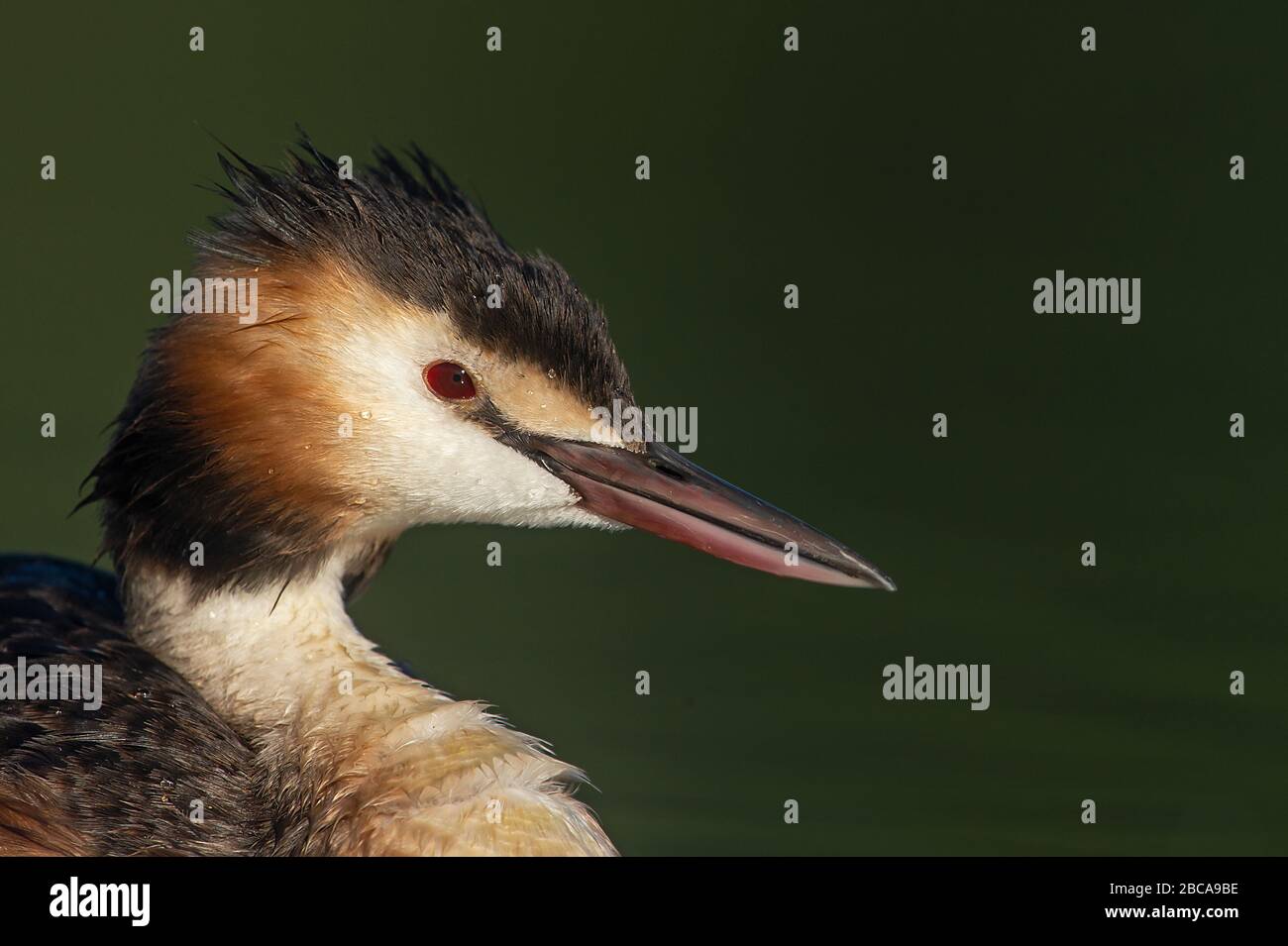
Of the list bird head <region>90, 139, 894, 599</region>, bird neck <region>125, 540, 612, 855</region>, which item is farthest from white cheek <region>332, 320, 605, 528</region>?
bird neck <region>125, 540, 612, 855</region>

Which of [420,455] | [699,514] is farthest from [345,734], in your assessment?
[699,514]

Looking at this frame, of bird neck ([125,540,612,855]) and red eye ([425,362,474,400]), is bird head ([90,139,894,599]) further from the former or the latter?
bird neck ([125,540,612,855])

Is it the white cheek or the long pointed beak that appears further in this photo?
the long pointed beak

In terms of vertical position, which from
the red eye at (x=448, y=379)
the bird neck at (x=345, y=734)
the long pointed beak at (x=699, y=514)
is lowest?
the bird neck at (x=345, y=734)

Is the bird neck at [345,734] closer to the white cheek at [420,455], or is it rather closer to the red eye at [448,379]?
the white cheek at [420,455]

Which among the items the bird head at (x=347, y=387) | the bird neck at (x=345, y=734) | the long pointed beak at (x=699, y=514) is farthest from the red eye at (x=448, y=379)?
the bird neck at (x=345, y=734)

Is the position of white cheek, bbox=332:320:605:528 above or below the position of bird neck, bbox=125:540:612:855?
above

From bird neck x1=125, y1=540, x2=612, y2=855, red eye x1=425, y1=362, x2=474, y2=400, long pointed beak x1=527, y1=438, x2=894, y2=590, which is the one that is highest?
red eye x1=425, y1=362, x2=474, y2=400

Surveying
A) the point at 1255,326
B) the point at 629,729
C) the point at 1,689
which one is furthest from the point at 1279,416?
the point at 1,689
